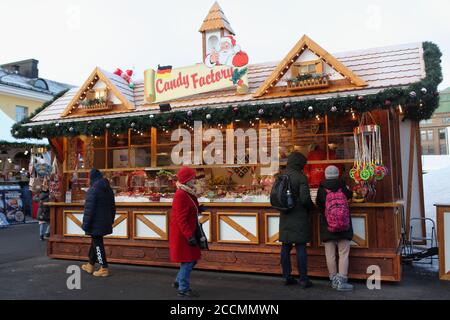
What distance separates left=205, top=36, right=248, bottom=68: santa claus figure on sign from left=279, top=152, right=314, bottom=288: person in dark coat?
2.72 meters

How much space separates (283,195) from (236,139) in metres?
3.14

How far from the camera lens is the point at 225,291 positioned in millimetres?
6121

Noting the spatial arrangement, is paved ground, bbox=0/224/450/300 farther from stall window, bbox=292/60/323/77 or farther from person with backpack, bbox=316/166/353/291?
stall window, bbox=292/60/323/77

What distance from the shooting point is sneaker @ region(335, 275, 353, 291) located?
602 cm

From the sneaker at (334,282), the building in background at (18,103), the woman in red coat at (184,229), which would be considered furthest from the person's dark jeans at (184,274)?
the building in background at (18,103)

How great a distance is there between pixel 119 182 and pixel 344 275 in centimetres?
520

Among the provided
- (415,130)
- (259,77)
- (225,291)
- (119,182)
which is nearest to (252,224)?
(225,291)

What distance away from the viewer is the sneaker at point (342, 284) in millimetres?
6016

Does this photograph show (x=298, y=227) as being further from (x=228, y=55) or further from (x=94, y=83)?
(x=94, y=83)

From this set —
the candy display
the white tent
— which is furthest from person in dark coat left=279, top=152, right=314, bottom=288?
the white tent

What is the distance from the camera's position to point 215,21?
9.22 metres

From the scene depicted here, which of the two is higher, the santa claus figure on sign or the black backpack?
the santa claus figure on sign

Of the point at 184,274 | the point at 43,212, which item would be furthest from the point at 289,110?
the point at 43,212
